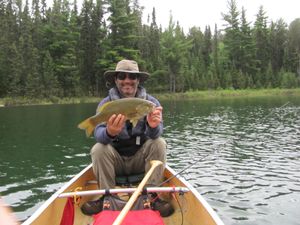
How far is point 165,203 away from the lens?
17.1 ft

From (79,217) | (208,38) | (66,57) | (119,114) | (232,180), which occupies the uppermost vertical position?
(208,38)

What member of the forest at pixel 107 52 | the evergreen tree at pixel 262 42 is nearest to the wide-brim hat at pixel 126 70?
the forest at pixel 107 52

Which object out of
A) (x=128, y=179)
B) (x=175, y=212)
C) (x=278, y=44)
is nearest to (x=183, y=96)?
(x=278, y=44)

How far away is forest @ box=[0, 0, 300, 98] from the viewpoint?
1935 inches

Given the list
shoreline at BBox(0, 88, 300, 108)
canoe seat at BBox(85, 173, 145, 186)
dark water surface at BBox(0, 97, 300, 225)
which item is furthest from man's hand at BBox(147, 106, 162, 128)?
shoreline at BBox(0, 88, 300, 108)

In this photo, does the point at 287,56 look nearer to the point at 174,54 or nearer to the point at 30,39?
the point at 174,54

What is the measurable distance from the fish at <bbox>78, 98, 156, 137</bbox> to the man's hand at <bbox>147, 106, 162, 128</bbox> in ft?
0.33

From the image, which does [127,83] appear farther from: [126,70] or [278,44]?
[278,44]

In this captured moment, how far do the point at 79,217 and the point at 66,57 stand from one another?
160 ft

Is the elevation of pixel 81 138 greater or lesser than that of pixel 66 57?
lesser

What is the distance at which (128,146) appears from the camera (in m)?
5.61

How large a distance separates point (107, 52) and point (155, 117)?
49368 millimetres

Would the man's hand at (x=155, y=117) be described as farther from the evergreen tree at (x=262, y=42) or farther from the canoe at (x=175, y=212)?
the evergreen tree at (x=262, y=42)

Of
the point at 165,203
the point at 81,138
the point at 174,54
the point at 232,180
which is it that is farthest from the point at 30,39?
the point at 165,203
